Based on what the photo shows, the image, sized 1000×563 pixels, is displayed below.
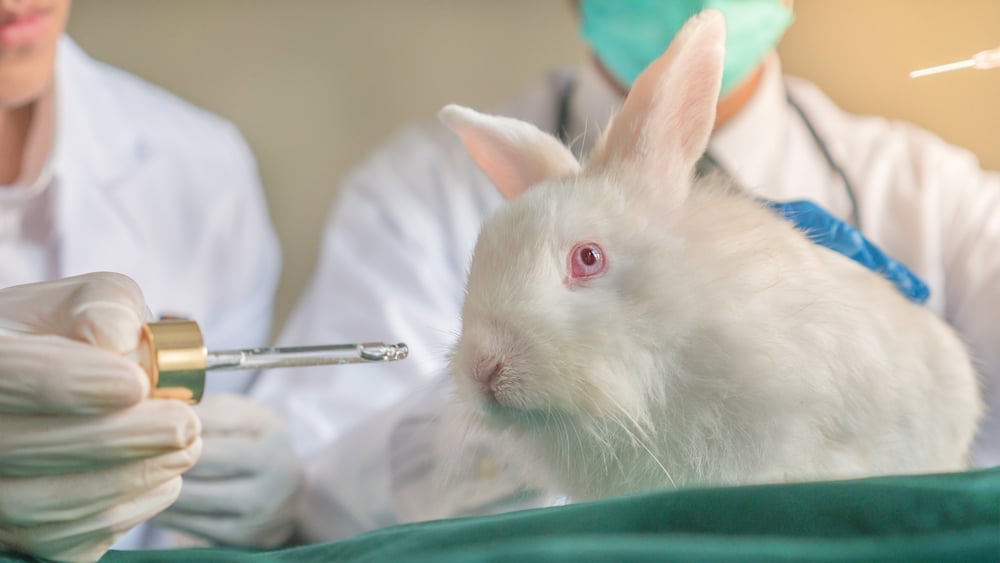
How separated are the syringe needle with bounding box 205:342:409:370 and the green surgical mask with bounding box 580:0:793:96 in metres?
0.24

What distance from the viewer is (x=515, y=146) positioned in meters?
0.52

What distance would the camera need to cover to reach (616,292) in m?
0.44

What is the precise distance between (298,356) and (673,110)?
0.70 ft

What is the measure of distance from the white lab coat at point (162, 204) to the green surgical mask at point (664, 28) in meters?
0.45

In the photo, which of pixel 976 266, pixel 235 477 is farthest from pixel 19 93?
pixel 976 266

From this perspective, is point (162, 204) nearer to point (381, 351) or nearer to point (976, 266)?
point (381, 351)

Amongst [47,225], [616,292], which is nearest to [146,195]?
[47,225]

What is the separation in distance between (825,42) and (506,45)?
572 millimetres

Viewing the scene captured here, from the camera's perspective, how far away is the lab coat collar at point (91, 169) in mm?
800

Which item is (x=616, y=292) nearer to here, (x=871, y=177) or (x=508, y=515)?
(x=508, y=515)

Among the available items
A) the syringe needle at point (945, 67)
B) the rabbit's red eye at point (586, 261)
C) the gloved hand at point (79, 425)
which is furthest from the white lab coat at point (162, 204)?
the syringe needle at point (945, 67)

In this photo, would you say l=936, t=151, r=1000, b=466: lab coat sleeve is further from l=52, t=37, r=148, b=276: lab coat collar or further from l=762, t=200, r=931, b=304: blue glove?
l=52, t=37, r=148, b=276: lab coat collar

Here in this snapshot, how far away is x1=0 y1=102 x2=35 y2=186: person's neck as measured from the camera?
0.77m

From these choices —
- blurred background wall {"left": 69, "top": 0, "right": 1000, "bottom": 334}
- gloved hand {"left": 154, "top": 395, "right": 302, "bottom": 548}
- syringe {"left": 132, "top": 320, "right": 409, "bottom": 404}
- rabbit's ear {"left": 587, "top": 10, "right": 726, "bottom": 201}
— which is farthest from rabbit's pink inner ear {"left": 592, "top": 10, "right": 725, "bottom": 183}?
blurred background wall {"left": 69, "top": 0, "right": 1000, "bottom": 334}
